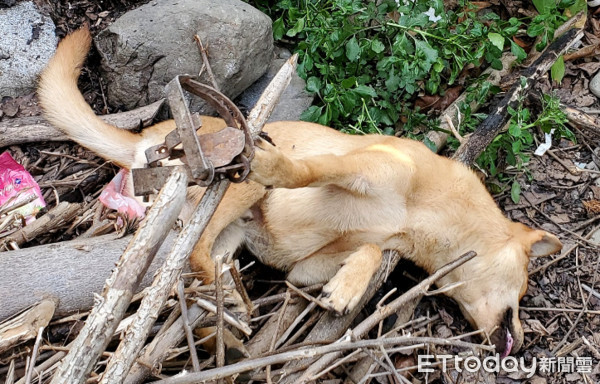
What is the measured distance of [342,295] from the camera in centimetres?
318

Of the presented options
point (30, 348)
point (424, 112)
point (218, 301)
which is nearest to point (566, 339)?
point (424, 112)

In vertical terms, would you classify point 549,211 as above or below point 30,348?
below

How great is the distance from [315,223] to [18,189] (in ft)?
6.42

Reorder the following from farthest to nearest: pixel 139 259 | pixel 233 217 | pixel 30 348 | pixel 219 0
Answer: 1. pixel 219 0
2. pixel 233 217
3. pixel 30 348
4. pixel 139 259

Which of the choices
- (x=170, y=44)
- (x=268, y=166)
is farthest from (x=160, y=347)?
(x=170, y=44)

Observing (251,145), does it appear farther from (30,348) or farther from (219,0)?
(219,0)

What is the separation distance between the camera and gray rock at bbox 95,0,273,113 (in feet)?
13.6

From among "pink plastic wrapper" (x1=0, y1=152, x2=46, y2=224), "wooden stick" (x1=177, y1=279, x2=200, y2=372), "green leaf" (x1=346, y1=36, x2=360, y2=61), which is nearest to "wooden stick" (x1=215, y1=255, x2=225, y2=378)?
"wooden stick" (x1=177, y1=279, x2=200, y2=372)

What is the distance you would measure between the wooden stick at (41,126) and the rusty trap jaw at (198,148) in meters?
1.69

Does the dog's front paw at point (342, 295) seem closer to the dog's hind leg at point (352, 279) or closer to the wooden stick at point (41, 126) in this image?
the dog's hind leg at point (352, 279)

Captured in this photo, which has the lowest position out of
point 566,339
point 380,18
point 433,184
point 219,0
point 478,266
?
point 566,339

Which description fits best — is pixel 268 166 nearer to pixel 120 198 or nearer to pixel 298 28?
→ pixel 120 198

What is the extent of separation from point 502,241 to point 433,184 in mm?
541

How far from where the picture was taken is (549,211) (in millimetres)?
4422
